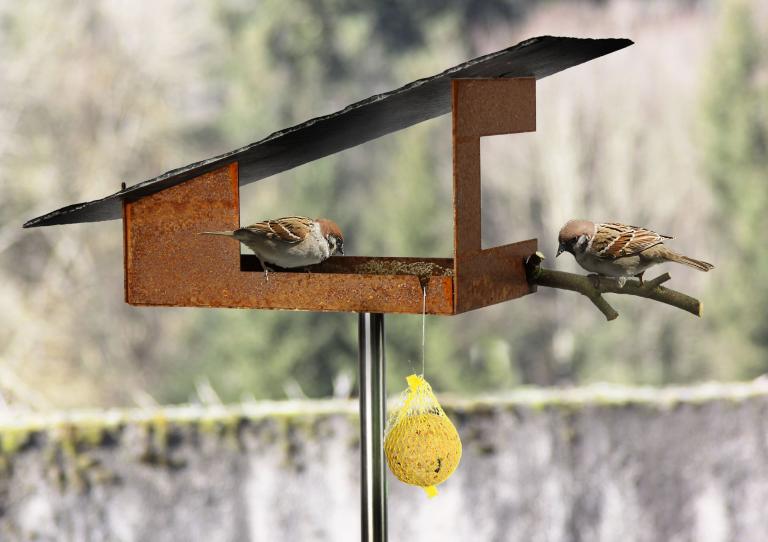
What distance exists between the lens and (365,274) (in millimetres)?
2551

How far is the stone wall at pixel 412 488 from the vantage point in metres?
4.66

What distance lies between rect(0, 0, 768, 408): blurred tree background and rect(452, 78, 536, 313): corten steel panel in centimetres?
996

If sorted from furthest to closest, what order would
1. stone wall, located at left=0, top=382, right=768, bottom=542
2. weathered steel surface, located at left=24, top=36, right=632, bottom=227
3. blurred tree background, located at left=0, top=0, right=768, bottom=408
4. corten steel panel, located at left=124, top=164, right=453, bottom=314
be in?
blurred tree background, located at left=0, top=0, right=768, bottom=408 < stone wall, located at left=0, top=382, right=768, bottom=542 < corten steel panel, located at left=124, top=164, right=453, bottom=314 < weathered steel surface, located at left=24, top=36, right=632, bottom=227

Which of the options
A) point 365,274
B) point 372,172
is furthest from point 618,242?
point 372,172

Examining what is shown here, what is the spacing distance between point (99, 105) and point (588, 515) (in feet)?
34.5

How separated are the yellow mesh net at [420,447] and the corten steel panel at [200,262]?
29 cm

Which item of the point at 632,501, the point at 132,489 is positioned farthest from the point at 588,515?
the point at 132,489

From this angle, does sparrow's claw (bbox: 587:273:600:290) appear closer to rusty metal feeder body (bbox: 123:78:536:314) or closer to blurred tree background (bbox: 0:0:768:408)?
rusty metal feeder body (bbox: 123:78:536:314)

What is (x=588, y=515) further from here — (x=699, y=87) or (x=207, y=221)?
(x=699, y=87)

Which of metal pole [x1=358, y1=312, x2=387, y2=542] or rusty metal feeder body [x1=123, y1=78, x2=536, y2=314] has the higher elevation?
rusty metal feeder body [x1=123, y1=78, x2=536, y2=314]

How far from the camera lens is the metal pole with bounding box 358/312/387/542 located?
2596mm

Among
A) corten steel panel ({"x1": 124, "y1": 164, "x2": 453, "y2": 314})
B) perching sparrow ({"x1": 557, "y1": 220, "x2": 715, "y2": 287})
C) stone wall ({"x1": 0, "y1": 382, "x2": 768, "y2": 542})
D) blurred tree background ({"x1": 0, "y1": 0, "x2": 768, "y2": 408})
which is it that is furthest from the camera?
blurred tree background ({"x1": 0, "y1": 0, "x2": 768, "y2": 408})

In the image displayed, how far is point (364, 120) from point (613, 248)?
0.60 metres

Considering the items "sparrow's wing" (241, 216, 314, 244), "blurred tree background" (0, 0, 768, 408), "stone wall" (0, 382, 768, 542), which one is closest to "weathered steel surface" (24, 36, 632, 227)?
"sparrow's wing" (241, 216, 314, 244)
